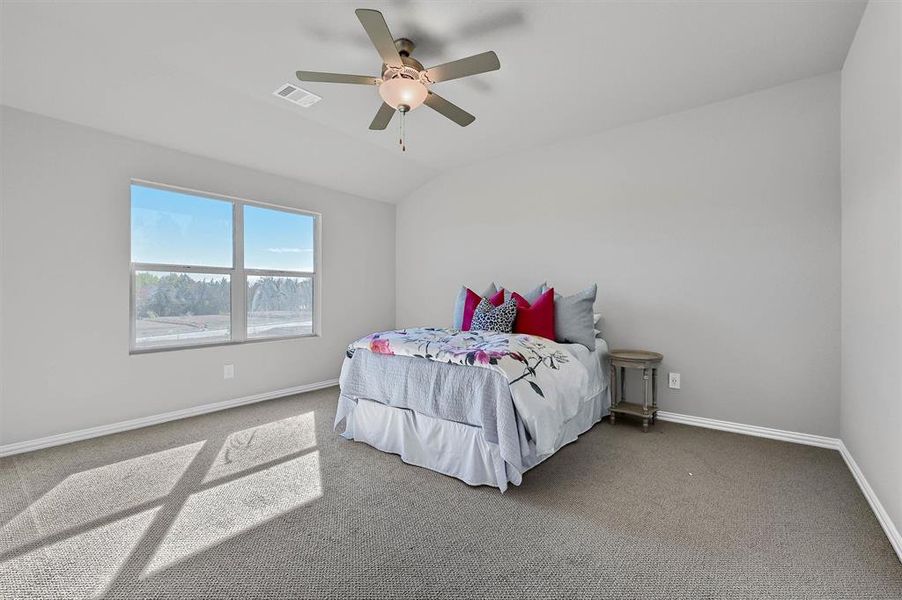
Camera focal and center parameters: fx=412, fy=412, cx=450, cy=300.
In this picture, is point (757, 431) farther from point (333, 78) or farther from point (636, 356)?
point (333, 78)

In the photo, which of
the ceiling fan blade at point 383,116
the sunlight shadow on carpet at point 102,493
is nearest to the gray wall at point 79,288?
the sunlight shadow on carpet at point 102,493

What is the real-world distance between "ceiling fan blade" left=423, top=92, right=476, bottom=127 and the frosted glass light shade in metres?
0.07

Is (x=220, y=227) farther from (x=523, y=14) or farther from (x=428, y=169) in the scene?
(x=523, y=14)

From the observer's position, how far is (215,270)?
12.6 ft

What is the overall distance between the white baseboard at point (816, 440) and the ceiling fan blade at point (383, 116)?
3.12 metres

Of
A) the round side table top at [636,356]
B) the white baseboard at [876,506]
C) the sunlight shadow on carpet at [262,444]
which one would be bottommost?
the sunlight shadow on carpet at [262,444]

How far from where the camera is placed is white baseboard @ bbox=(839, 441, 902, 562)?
1.68 metres

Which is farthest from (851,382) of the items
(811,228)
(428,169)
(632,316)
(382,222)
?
(382,222)

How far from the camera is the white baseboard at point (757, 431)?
9.20 feet

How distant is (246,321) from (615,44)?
380cm

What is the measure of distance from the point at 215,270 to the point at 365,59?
2.40m

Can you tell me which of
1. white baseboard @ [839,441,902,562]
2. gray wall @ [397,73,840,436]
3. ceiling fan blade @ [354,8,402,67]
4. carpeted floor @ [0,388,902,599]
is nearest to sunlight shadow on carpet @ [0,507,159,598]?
carpeted floor @ [0,388,902,599]

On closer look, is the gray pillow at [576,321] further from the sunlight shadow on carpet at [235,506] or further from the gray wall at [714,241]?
the sunlight shadow on carpet at [235,506]

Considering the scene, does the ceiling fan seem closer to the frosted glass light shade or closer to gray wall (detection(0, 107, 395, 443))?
the frosted glass light shade
